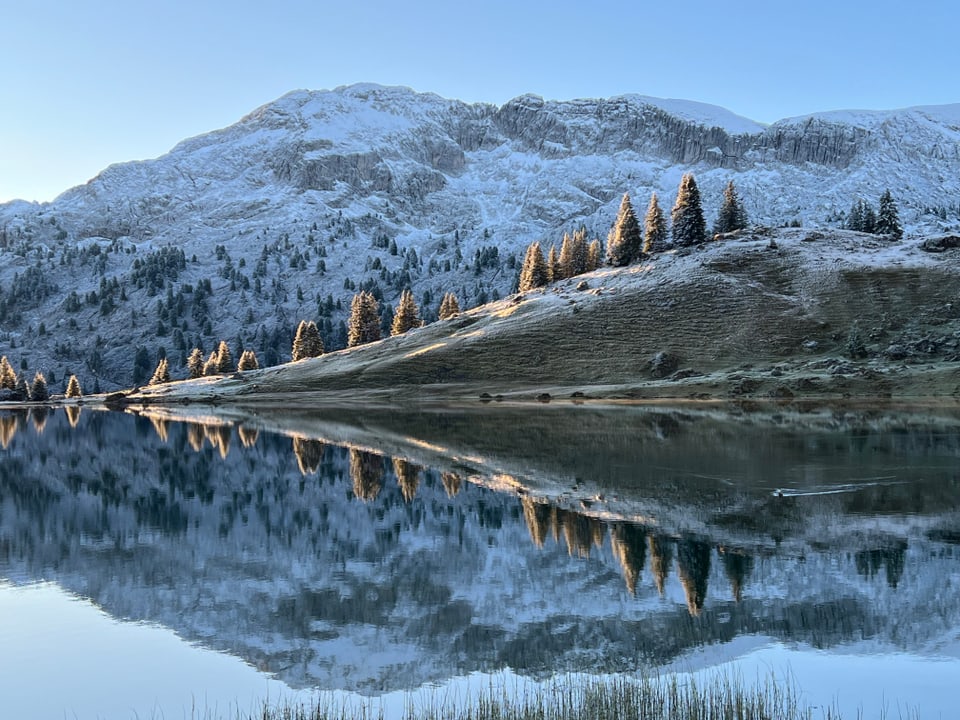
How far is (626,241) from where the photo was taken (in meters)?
156

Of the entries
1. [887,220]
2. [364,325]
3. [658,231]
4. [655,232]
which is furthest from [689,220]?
[364,325]

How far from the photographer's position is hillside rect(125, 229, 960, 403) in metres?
105

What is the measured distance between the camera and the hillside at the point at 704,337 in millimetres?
104625

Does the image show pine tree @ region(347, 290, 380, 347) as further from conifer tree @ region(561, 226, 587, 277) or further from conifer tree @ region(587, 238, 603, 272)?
conifer tree @ region(587, 238, 603, 272)

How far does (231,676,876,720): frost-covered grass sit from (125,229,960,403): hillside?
9067cm

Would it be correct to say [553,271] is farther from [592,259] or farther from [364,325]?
[364,325]

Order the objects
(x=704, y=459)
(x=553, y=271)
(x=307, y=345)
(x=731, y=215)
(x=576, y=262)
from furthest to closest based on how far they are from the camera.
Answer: (x=307, y=345), (x=553, y=271), (x=576, y=262), (x=731, y=215), (x=704, y=459)

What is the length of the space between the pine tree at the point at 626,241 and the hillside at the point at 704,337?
17.7ft

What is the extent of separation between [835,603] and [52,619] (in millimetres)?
21604

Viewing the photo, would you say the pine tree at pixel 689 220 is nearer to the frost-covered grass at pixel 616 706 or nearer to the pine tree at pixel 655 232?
the pine tree at pixel 655 232

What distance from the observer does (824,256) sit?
13938cm

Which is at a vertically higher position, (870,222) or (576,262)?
(870,222)

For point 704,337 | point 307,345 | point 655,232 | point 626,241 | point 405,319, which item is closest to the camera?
point 704,337

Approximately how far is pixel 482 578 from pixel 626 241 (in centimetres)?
13922
